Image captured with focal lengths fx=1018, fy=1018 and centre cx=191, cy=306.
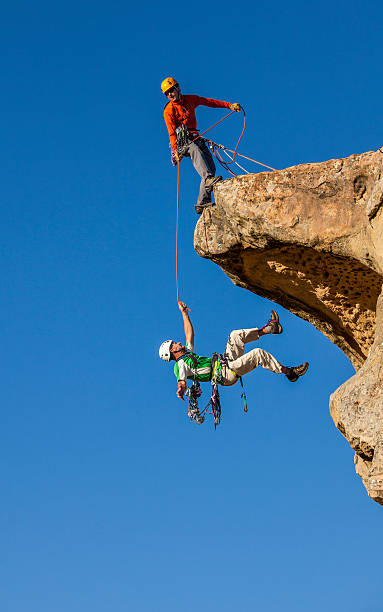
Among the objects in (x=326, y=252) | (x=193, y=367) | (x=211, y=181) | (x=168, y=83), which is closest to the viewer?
(x=326, y=252)

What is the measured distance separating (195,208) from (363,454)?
5538 mm

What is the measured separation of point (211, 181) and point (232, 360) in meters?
3.05

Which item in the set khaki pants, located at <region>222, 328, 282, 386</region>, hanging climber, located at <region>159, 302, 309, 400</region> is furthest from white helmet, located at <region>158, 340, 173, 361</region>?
khaki pants, located at <region>222, 328, 282, 386</region>

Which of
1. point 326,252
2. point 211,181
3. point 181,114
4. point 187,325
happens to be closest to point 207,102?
point 181,114

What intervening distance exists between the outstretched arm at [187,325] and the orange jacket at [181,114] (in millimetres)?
2936

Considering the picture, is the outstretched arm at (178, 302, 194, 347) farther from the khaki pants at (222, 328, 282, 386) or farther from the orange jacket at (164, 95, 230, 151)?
the orange jacket at (164, 95, 230, 151)

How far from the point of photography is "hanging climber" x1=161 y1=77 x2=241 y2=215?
18094 mm

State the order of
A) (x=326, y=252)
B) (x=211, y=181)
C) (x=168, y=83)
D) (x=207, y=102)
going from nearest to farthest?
(x=326, y=252) < (x=211, y=181) < (x=168, y=83) < (x=207, y=102)

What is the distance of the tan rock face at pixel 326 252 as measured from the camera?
14047mm

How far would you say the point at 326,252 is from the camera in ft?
50.9

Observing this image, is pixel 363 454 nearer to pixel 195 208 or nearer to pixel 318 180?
pixel 318 180

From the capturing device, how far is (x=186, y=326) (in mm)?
17828

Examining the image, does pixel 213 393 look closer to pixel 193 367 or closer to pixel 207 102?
pixel 193 367

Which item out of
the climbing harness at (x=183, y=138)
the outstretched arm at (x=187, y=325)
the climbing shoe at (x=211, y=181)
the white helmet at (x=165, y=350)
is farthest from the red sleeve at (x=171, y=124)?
the white helmet at (x=165, y=350)
